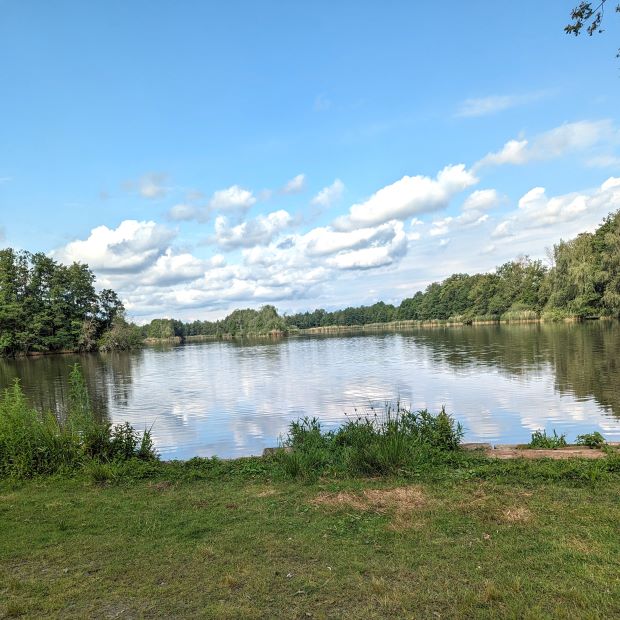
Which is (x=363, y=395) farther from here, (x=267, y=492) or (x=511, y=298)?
(x=511, y=298)

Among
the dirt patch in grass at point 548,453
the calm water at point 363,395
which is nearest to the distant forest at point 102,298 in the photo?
the calm water at point 363,395

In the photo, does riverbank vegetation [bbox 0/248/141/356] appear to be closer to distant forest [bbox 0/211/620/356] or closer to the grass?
distant forest [bbox 0/211/620/356]

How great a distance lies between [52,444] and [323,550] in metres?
5.95

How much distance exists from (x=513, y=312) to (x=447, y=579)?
3663 inches

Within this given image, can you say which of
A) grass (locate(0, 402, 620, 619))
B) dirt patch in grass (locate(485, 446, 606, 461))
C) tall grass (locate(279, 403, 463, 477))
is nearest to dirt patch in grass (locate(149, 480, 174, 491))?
grass (locate(0, 402, 620, 619))

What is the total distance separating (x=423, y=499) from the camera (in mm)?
5758

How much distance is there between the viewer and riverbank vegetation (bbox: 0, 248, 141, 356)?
2739 inches

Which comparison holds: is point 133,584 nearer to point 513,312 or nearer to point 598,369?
point 598,369

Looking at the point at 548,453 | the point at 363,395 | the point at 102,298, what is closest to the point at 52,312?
the point at 102,298

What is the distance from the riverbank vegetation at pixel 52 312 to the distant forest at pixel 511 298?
66259 millimetres

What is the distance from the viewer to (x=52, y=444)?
27.5 ft

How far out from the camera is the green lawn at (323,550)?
356cm

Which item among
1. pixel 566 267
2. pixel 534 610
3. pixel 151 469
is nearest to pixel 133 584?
pixel 534 610

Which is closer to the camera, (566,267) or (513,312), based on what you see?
(566,267)
